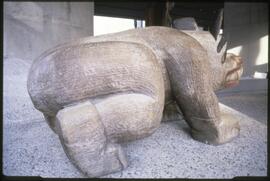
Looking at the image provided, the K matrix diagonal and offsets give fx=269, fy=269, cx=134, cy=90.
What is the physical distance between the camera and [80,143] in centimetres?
83

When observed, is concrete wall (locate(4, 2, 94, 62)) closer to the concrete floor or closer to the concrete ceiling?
the concrete ceiling

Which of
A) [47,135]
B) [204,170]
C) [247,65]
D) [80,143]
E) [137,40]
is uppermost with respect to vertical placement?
[137,40]

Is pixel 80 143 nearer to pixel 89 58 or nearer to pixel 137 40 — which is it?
pixel 89 58

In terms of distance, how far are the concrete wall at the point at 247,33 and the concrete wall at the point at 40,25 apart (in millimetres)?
1778

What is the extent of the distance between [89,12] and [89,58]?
6.11 feet

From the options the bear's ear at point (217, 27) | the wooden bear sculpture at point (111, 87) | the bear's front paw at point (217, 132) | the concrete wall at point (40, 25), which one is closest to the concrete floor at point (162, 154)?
the bear's front paw at point (217, 132)

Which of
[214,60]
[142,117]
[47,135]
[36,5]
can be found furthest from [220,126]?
[36,5]

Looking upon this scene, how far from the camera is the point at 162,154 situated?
1.09 metres

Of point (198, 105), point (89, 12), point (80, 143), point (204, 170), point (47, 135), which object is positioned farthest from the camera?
point (89, 12)

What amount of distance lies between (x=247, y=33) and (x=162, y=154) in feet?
10.0

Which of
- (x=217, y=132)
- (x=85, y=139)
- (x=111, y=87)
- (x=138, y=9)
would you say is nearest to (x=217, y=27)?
(x=217, y=132)

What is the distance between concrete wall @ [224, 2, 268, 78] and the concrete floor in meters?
1.92

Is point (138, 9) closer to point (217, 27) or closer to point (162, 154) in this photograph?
point (217, 27)

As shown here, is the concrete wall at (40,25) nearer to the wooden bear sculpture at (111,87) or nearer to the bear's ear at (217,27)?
the wooden bear sculpture at (111,87)
